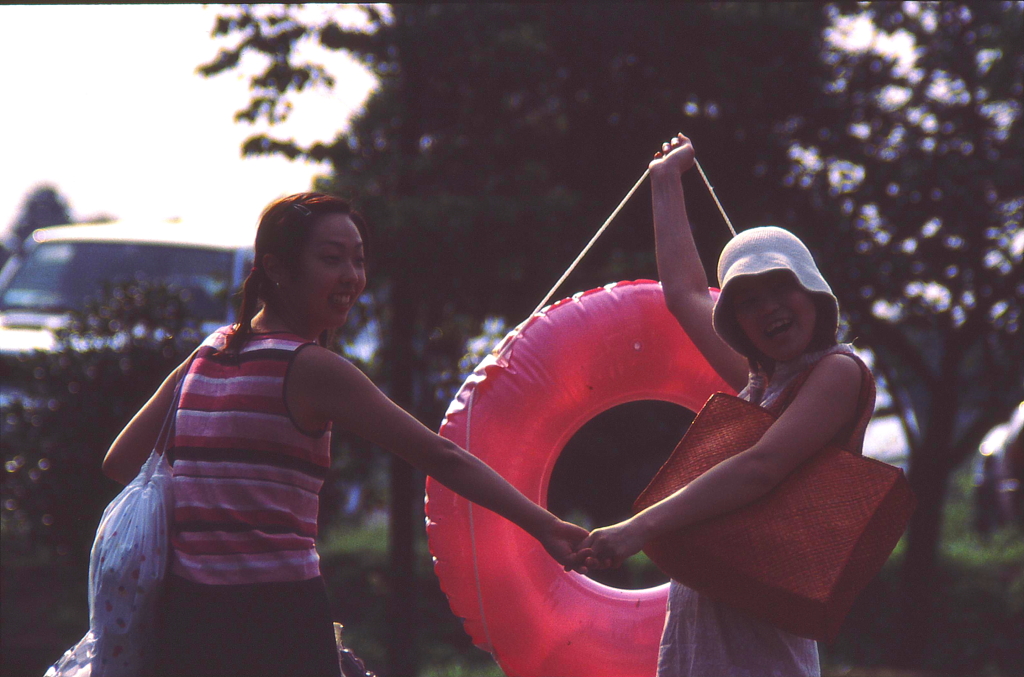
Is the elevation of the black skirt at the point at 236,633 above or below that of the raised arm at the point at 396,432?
below

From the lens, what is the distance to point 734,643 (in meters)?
1.99

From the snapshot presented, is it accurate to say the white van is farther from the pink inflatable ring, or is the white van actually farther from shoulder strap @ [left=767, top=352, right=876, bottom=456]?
shoulder strap @ [left=767, top=352, right=876, bottom=456]

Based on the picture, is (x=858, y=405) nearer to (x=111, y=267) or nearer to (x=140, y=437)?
(x=140, y=437)

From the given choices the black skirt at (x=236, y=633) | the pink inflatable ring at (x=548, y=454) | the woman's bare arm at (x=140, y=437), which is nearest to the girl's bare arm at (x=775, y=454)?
the black skirt at (x=236, y=633)

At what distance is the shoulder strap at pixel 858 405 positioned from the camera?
201 centimetres

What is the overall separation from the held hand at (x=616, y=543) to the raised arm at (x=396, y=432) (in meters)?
0.08

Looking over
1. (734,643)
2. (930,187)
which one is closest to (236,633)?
(734,643)

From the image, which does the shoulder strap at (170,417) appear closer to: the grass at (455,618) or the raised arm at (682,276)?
the raised arm at (682,276)

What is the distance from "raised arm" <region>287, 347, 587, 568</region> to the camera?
1888 mm

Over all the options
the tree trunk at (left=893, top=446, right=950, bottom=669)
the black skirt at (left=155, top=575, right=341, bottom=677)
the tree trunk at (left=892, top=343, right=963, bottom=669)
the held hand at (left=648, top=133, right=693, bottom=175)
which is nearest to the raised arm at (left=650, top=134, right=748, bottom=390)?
the held hand at (left=648, top=133, right=693, bottom=175)

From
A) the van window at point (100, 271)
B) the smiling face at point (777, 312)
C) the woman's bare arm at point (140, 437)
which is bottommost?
the woman's bare arm at point (140, 437)

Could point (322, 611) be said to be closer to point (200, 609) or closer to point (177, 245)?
point (200, 609)

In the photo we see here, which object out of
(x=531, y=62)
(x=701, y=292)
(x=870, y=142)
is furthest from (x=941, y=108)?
(x=701, y=292)

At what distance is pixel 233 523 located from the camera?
73.2 inches
